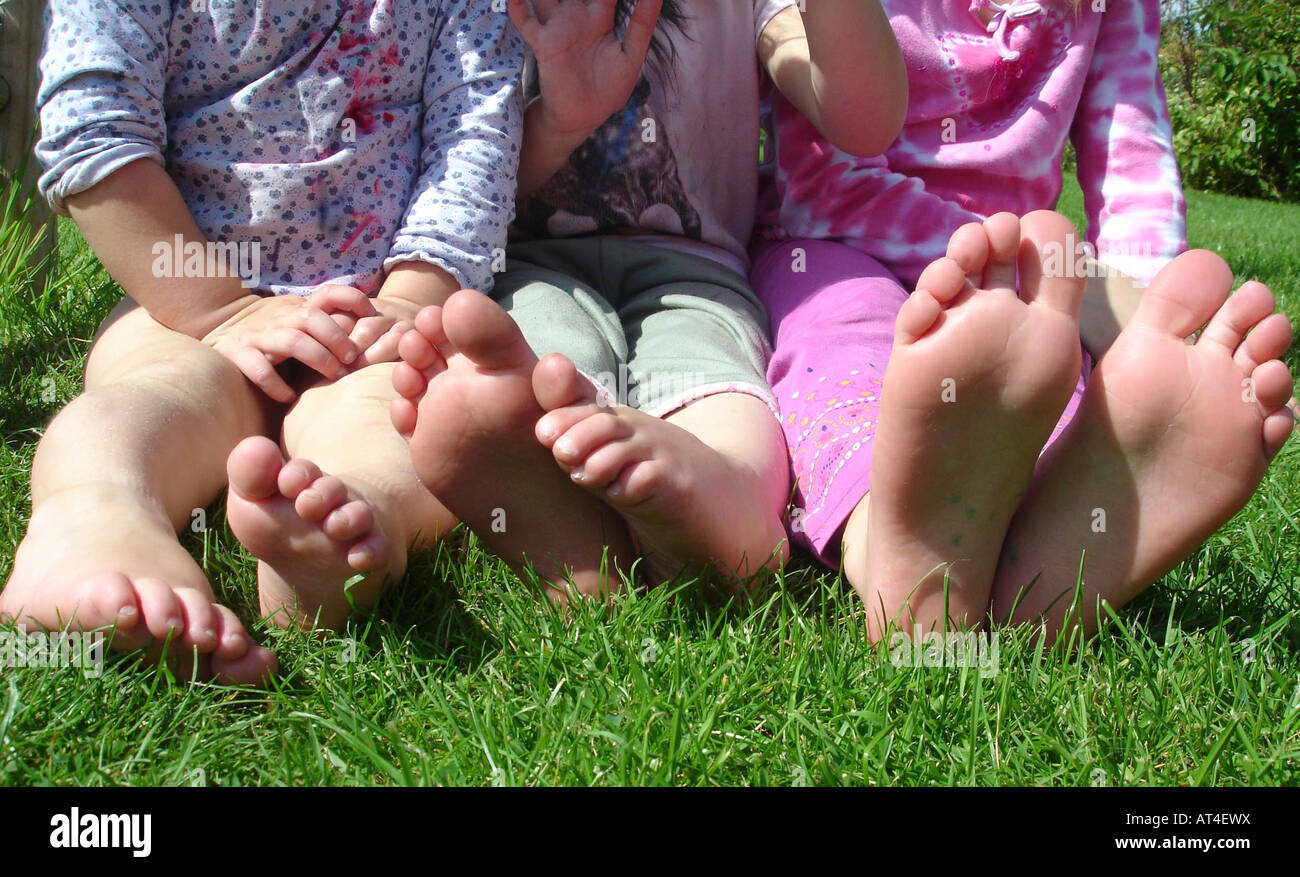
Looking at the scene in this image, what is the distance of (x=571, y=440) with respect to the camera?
3.59ft

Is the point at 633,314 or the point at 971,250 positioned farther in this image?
the point at 633,314

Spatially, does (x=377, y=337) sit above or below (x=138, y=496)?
above

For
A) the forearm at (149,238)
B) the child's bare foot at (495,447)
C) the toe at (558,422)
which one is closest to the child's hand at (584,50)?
the forearm at (149,238)

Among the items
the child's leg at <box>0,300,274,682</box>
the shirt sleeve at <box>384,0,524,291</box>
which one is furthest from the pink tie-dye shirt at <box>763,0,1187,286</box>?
the child's leg at <box>0,300,274,682</box>

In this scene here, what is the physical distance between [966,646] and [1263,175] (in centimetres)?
1058

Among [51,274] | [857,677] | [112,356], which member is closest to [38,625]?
[112,356]

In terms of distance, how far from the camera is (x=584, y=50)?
1.76 metres

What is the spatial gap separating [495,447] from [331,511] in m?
0.18

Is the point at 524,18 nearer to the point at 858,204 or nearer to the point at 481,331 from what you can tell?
the point at 858,204

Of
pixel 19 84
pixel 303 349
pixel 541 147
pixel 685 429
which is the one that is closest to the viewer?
pixel 685 429

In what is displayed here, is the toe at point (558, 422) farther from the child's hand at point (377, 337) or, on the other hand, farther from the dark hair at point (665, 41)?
the dark hair at point (665, 41)

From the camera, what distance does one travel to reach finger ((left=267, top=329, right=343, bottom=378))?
1474 mm

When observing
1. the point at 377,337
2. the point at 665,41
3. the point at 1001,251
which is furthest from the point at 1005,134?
the point at 377,337

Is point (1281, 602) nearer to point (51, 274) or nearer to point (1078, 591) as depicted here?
point (1078, 591)
